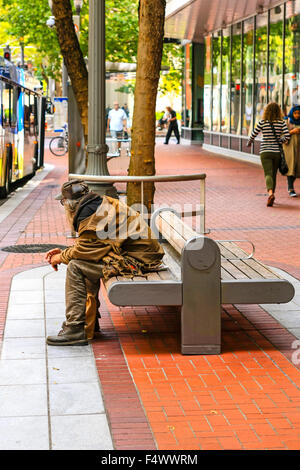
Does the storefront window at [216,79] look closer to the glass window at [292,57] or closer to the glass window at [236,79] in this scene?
the glass window at [236,79]

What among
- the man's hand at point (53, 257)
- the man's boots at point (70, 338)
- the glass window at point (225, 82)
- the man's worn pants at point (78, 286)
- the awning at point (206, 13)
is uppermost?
the awning at point (206, 13)

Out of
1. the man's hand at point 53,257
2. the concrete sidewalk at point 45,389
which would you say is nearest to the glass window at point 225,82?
the concrete sidewalk at point 45,389

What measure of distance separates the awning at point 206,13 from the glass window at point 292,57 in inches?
32.1

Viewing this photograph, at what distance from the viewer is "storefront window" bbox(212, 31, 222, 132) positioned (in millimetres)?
33781

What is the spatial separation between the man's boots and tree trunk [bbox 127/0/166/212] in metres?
3.10

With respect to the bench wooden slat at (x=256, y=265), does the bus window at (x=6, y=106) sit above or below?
above

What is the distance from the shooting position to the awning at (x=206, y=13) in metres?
25.2

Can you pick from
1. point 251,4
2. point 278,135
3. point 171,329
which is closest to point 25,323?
point 171,329

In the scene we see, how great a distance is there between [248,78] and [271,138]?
14082 mm

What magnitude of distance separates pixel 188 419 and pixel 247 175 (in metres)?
17.9

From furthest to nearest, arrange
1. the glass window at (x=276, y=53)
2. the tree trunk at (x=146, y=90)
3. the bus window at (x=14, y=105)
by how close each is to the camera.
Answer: the glass window at (x=276, y=53) < the bus window at (x=14, y=105) < the tree trunk at (x=146, y=90)

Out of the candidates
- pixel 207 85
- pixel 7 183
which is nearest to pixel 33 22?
pixel 207 85

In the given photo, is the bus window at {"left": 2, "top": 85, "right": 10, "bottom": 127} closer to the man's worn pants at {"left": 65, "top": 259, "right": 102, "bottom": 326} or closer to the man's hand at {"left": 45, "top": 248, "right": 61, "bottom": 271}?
the man's hand at {"left": 45, "top": 248, "right": 61, "bottom": 271}

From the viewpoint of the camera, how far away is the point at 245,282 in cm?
611
